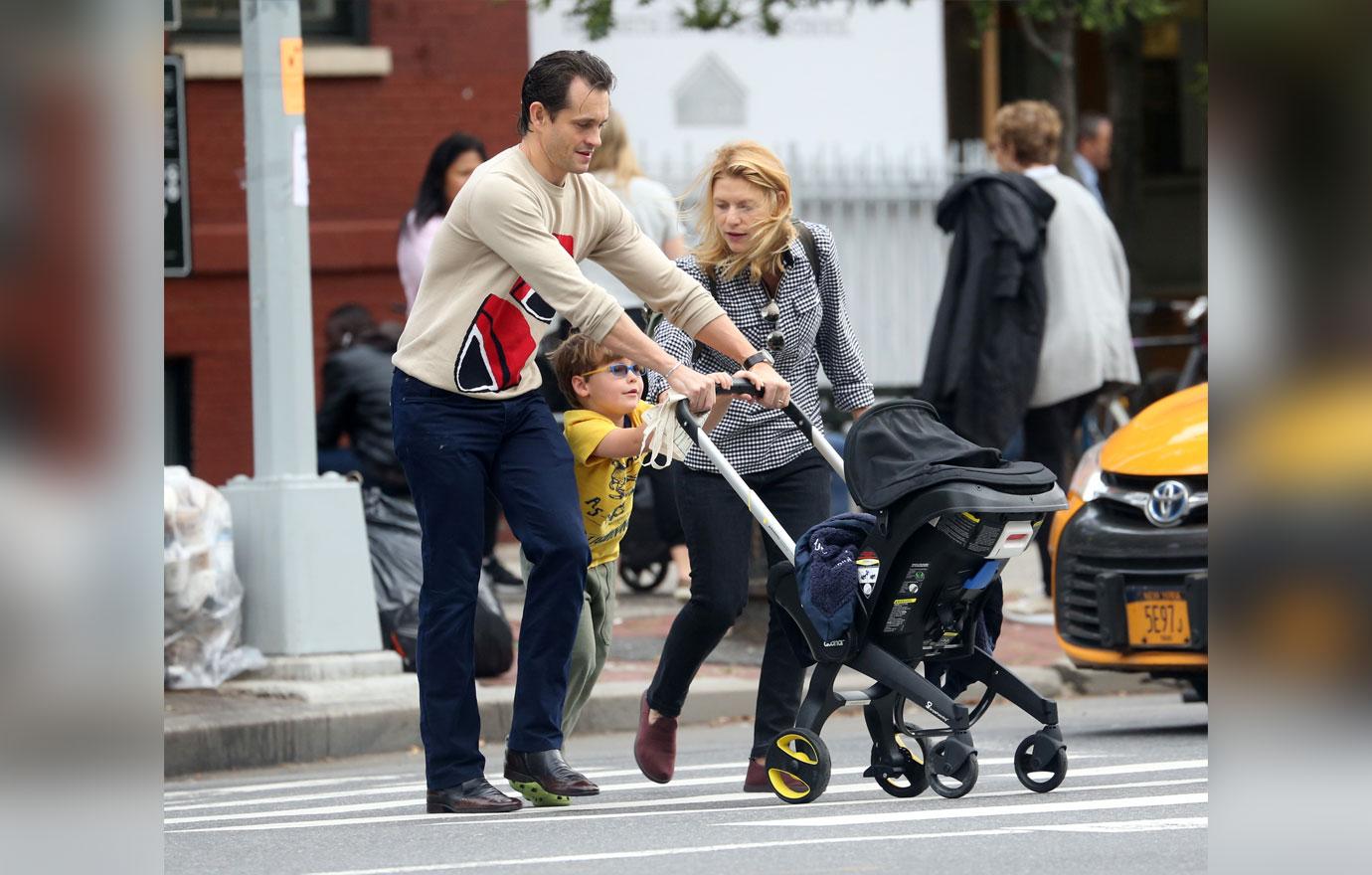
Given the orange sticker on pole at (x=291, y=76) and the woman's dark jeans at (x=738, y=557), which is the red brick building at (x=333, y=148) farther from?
the woman's dark jeans at (x=738, y=557)

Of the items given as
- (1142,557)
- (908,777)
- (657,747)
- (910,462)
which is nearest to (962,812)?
(908,777)

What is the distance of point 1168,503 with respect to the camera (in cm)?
757

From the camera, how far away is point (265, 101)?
919 cm

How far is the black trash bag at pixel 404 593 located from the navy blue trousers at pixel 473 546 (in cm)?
284

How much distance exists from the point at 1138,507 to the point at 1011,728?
1214 millimetres

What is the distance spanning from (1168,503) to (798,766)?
1998mm

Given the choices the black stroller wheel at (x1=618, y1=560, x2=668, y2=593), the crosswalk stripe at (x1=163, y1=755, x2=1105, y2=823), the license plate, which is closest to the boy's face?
the crosswalk stripe at (x1=163, y1=755, x2=1105, y2=823)

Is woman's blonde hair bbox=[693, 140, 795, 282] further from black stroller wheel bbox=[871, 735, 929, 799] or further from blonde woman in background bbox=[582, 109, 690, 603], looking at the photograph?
blonde woman in background bbox=[582, 109, 690, 603]

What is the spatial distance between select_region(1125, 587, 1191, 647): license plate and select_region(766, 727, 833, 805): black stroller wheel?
1760mm

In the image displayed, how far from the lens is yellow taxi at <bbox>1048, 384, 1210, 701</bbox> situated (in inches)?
294

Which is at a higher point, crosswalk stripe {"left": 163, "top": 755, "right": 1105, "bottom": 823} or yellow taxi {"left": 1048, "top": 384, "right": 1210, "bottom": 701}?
yellow taxi {"left": 1048, "top": 384, "right": 1210, "bottom": 701}

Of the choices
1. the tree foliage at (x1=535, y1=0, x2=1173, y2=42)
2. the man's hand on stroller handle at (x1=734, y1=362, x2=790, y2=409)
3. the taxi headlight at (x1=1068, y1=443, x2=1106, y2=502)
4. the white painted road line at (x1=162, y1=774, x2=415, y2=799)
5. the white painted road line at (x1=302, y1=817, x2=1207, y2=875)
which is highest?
the tree foliage at (x1=535, y1=0, x2=1173, y2=42)
